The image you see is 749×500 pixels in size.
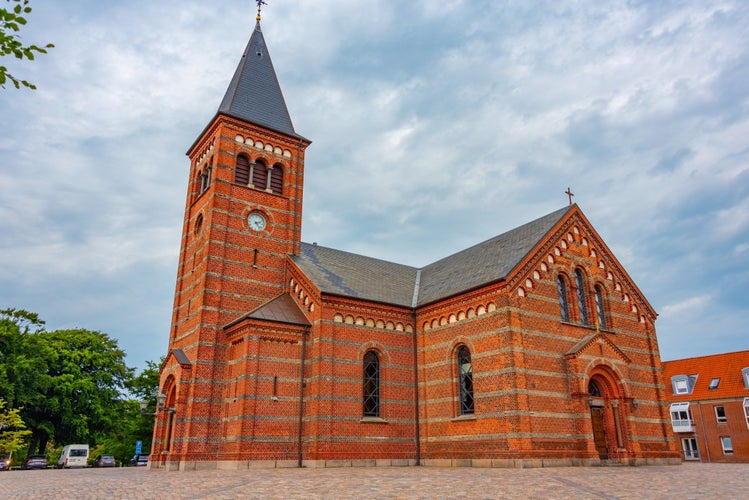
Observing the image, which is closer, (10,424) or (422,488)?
(422,488)

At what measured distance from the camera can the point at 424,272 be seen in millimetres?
33781

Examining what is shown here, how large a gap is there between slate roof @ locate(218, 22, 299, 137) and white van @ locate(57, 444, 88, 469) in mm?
29403

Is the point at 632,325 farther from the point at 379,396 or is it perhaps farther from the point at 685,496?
the point at 685,496

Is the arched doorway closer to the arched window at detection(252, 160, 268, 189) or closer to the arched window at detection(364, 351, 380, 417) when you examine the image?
the arched window at detection(364, 351, 380, 417)

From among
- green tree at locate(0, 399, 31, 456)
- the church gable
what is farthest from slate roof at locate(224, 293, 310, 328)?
green tree at locate(0, 399, 31, 456)

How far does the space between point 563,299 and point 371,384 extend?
10.1 m

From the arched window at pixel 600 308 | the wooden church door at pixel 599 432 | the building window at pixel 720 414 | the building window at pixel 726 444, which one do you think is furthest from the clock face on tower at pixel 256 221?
the building window at pixel 726 444

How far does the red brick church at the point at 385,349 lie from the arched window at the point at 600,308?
79 mm

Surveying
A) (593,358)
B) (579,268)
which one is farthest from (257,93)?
(593,358)

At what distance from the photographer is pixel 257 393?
76.6 feet

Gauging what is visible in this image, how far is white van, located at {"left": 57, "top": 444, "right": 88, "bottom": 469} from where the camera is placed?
134 feet

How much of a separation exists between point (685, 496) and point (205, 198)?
25171 millimetres

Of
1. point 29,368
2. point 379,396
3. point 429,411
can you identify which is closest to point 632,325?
point 429,411

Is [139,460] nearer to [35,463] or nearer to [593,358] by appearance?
[35,463]
